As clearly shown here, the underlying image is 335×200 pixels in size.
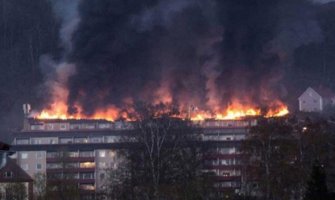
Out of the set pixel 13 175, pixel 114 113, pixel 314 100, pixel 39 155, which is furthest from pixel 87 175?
pixel 314 100

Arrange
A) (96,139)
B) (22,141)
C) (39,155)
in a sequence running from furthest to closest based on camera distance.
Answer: (96,139) → (22,141) → (39,155)

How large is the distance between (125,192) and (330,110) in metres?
46.1

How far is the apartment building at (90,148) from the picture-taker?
77.0m

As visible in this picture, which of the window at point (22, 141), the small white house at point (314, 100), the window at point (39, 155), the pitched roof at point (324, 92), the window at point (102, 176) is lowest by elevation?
the window at point (102, 176)

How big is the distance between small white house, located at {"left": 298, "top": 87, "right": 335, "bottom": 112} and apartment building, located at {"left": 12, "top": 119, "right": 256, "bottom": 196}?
12.9 m

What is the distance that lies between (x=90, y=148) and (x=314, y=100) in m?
30.2

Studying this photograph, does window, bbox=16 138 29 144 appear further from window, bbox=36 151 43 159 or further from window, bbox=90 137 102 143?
window, bbox=90 137 102 143

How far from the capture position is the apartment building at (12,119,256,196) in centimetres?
7700

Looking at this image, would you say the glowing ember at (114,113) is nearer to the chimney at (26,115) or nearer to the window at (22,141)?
the chimney at (26,115)

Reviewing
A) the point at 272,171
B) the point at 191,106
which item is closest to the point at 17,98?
the point at 191,106

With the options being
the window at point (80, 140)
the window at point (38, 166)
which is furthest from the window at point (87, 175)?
the window at point (80, 140)

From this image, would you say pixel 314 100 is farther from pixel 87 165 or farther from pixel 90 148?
pixel 87 165

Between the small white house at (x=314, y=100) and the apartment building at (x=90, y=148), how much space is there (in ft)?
42.2

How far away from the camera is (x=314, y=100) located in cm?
9850
